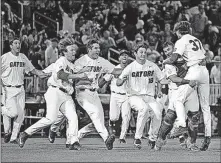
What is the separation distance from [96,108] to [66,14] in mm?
11453

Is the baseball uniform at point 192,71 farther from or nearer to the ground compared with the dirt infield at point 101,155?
farther from the ground

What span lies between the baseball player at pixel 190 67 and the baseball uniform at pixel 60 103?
6.50 feet

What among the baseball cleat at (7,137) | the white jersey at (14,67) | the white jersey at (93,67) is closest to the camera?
the white jersey at (93,67)

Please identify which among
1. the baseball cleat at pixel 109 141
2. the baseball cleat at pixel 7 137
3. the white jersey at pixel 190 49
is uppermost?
the white jersey at pixel 190 49

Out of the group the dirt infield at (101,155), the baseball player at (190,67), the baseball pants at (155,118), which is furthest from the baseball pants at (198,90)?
the baseball pants at (155,118)

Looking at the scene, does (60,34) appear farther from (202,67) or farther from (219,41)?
(202,67)

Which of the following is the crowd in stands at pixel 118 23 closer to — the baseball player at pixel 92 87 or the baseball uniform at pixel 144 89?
the baseball uniform at pixel 144 89

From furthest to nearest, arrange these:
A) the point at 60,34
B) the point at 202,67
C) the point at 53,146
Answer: the point at 60,34 → the point at 53,146 → the point at 202,67

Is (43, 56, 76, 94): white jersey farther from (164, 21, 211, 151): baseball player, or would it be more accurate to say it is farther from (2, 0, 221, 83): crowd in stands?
(2, 0, 221, 83): crowd in stands

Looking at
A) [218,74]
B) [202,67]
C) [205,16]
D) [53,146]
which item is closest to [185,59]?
[202,67]

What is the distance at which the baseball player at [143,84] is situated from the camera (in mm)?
14812

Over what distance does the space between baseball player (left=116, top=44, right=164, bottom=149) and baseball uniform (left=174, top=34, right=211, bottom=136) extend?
112cm

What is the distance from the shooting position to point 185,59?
45.3 ft

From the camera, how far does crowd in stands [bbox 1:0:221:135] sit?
76.6 feet
